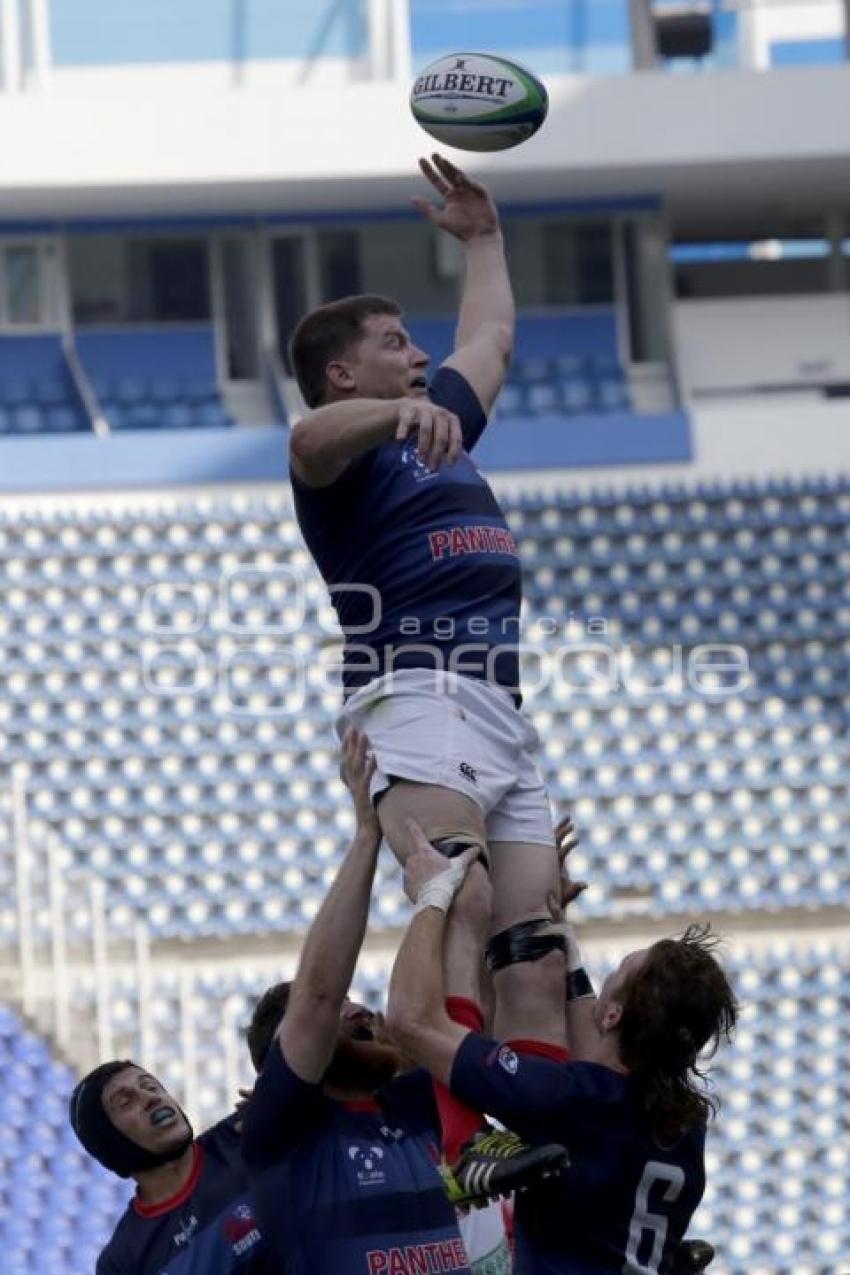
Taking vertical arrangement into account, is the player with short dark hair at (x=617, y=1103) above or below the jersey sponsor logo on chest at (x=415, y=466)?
below

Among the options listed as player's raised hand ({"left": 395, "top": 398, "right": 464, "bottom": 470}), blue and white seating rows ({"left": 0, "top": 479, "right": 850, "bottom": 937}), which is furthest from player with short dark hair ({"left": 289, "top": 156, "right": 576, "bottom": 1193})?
blue and white seating rows ({"left": 0, "top": 479, "right": 850, "bottom": 937})

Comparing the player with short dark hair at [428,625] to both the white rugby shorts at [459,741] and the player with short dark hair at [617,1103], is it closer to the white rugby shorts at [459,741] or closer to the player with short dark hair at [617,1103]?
the white rugby shorts at [459,741]

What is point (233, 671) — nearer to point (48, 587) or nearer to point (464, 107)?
point (48, 587)

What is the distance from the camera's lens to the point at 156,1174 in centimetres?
510

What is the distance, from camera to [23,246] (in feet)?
47.9

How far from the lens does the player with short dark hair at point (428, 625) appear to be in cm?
441

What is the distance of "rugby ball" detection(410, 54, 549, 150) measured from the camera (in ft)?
16.8

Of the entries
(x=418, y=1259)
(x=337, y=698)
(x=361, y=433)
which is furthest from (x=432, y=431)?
(x=337, y=698)

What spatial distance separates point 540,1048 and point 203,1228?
958mm

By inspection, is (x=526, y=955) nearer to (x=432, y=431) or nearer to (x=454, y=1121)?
(x=454, y=1121)

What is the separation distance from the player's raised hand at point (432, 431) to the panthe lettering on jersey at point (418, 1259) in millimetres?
1377

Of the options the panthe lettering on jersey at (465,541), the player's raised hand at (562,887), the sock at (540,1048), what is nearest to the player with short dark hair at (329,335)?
the panthe lettering on jersey at (465,541)

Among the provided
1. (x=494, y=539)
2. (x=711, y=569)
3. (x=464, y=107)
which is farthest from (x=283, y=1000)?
(x=711, y=569)

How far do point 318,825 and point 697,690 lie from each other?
2.10 metres
